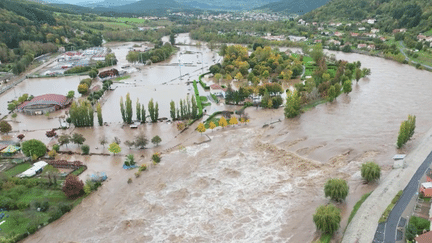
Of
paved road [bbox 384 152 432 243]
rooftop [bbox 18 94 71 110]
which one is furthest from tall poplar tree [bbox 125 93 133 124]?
paved road [bbox 384 152 432 243]

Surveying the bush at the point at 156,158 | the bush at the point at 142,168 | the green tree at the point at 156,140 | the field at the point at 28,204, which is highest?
the green tree at the point at 156,140

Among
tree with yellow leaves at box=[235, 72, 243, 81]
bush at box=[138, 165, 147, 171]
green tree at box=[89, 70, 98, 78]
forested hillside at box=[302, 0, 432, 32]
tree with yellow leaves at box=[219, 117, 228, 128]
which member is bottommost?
bush at box=[138, 165, 147, 171]

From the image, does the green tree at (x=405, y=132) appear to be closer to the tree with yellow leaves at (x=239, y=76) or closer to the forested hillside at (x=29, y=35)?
the tree with yellow leaves at (x=239, y=76)

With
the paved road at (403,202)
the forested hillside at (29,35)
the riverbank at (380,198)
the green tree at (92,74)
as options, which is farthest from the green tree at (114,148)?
A: the forested hillside at (29,35)

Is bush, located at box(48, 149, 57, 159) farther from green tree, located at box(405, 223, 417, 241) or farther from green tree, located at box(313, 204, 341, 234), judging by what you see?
green tree, located at box(405, 223, 417, 241)

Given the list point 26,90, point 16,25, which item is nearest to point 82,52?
point 16,25

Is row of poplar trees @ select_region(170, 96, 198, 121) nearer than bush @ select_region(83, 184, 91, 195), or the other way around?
bush @ select_region(83, 184, 91, 195)

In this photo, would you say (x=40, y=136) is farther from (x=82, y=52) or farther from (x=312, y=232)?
(x=82, y=52)
